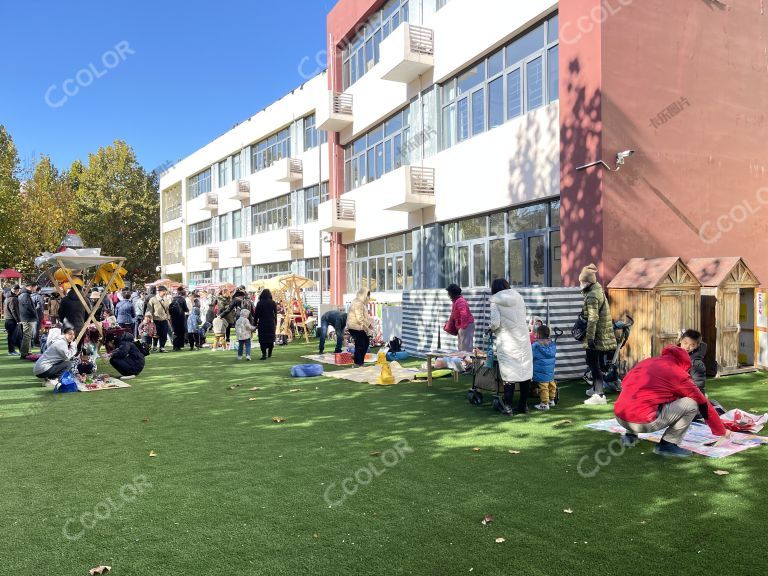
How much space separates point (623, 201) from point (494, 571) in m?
9.73

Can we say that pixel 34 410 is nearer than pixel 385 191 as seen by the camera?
Yes

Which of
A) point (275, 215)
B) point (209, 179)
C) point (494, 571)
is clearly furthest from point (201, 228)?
point (494, 571)

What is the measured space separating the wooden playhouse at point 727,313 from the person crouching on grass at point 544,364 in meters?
4.18

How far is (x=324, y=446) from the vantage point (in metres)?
6.84

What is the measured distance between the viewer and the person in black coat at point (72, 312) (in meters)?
13.3

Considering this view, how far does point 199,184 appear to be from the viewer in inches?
1852

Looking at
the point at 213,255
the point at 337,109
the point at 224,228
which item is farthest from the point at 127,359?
the point at 213,255

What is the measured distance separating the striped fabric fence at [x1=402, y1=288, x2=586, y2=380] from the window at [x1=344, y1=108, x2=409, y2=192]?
6.67 metres

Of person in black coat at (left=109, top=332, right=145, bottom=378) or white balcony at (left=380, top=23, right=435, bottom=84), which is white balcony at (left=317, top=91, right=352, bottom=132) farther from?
person in black coat at (left=109, top=332, right=145, bottom=378)

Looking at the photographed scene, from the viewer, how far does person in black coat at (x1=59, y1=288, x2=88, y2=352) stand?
13.3 meters

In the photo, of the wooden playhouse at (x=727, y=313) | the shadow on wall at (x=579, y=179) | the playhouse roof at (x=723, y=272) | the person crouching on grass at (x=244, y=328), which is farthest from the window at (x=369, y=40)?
the wooden playhouse at (x=727, y=313)

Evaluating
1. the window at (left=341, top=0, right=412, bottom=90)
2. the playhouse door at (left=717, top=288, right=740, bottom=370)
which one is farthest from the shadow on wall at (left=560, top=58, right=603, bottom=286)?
the window at (left=341, top=0, right=412, bottom=90)

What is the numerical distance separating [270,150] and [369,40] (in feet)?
44.3

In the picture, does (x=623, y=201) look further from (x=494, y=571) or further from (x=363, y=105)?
(x=363, y=105)
